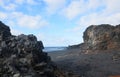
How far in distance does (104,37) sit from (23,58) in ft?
106

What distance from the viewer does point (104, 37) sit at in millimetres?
61969

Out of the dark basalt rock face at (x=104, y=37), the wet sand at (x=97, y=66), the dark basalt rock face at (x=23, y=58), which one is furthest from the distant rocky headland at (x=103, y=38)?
the dark basalt rock face at (x=23, y=58)

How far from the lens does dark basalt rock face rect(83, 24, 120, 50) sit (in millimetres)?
60531

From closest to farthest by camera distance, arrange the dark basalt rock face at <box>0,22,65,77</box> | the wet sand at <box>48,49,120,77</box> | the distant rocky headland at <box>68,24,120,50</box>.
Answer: the dark basalt rock face at <box>0,22,65,77</box> → the wet sand at <box>48,49,120,77</box> → the distant rocky headland at <box>68,24,120,50</box>

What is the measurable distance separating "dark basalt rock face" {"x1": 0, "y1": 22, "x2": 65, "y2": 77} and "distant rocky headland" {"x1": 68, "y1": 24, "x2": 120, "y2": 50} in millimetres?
26541

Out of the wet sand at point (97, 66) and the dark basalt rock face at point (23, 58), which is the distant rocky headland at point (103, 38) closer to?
the wet sand at point (97, 66)

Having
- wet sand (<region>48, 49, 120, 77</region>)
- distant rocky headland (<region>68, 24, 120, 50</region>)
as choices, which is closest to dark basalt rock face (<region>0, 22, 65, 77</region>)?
wet sand (<region>48, 49, 120, 77</region>)

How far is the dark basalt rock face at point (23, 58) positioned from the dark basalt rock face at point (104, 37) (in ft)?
87.2

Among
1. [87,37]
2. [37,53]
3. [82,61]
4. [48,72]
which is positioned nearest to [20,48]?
[37,53]

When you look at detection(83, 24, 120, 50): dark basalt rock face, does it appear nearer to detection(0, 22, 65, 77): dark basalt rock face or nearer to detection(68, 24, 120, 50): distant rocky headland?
detection(68, 24, 120, 50): distant rocky headland

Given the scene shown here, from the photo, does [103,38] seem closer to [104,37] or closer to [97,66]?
[104,37]

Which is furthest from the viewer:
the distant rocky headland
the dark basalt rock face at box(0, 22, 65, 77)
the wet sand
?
the distant rocky headland

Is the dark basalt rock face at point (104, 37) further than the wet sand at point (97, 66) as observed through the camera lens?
Yes

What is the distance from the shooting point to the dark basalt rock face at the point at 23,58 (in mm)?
29547
